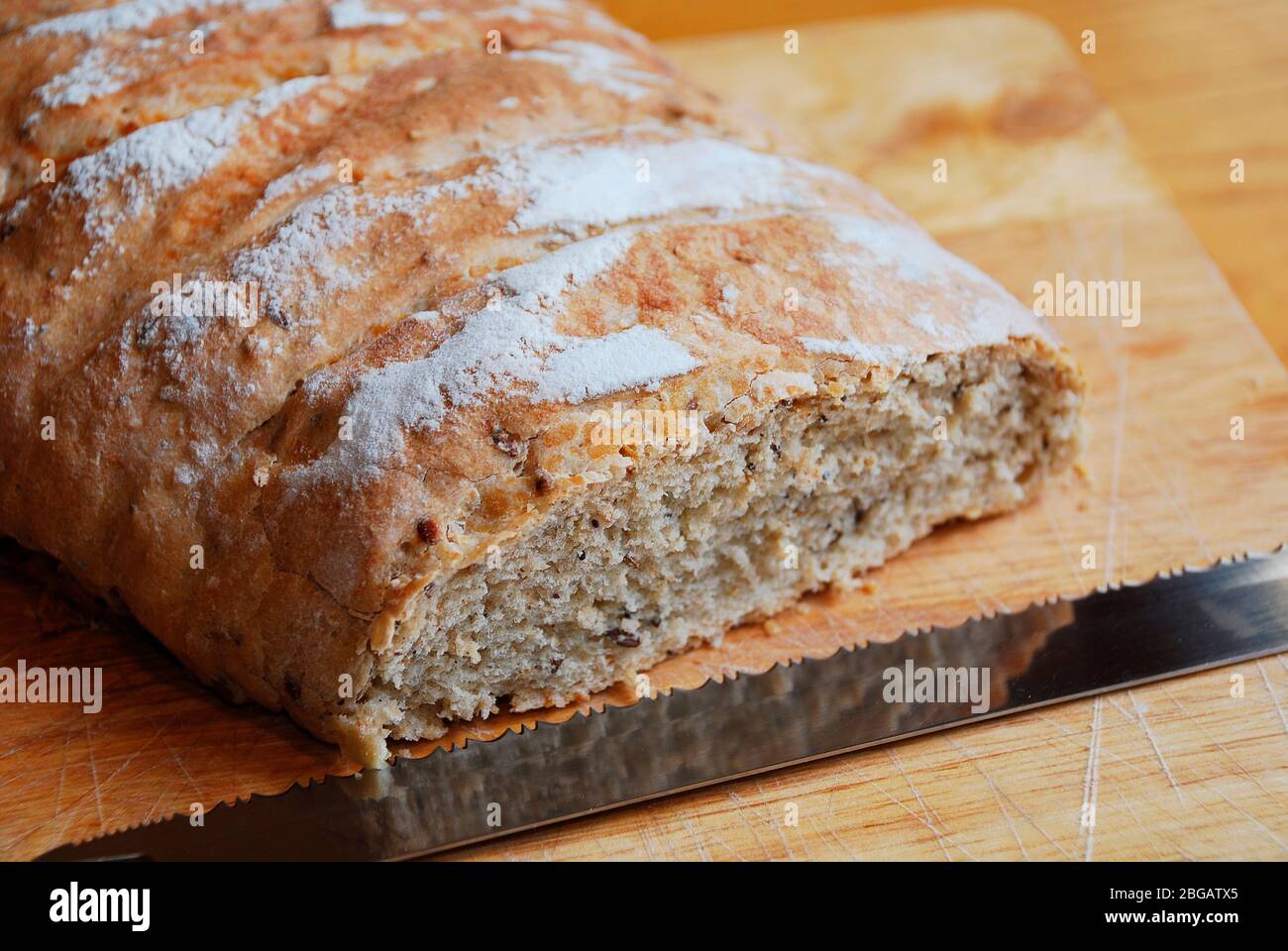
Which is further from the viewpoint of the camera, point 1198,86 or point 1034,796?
point 1198,86

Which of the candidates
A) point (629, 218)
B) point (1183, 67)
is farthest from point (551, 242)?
point (1183, 67)

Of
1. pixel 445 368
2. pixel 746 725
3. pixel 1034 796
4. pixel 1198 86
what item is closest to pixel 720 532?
pixel 746 725

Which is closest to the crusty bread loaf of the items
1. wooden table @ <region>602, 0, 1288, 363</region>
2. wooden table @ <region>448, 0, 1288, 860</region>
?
wooden table @ <region>448, 0, 1288, 860</region>

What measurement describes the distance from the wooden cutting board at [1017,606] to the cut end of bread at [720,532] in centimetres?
11

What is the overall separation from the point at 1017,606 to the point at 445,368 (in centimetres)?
148

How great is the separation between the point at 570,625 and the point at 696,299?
755mm

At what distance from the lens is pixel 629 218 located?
312 centimetres

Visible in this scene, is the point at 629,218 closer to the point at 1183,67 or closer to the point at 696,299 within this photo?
the point at 696,299

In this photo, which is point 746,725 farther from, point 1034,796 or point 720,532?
point 1034,796

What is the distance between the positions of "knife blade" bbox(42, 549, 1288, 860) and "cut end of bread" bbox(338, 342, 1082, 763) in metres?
0.18

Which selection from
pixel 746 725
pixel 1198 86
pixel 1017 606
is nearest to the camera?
pixel 746 725

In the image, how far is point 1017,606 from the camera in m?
3.29

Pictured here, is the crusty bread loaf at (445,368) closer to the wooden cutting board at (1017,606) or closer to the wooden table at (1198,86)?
the wooden cutting board at (1017,606)

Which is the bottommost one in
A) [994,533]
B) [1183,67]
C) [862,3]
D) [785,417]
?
[994,533]
